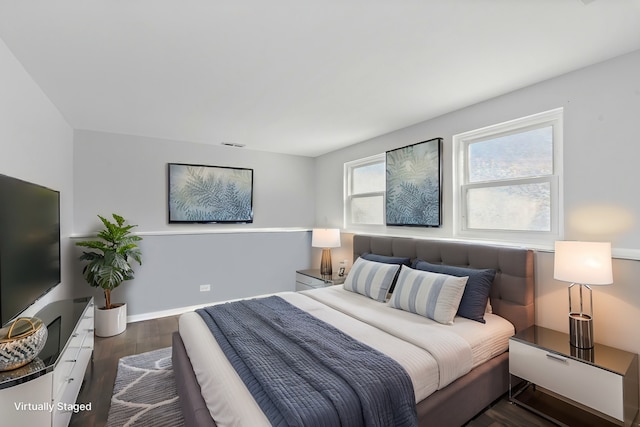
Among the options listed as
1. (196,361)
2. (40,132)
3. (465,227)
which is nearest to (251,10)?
(196,361)

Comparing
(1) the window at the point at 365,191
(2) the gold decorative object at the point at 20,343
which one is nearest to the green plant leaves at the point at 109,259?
(2) the gold decorative object at the point at 20,343

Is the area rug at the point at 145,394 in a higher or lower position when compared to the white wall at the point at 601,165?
lower

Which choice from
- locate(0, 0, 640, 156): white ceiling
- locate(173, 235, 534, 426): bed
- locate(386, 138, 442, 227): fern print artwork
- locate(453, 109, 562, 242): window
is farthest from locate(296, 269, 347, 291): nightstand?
locate(0, 0, 640, 156): white ceiling

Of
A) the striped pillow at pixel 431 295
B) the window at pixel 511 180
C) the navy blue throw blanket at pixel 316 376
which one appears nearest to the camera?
the navy blue throw blanket at pixel 316 376

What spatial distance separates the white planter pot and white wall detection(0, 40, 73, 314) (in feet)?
1.40

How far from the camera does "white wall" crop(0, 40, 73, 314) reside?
1.88m

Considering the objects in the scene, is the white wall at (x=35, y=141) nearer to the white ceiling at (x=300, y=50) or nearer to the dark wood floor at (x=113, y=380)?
the white ceiling at (x=300, y=50)

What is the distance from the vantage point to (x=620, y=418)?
1.66m

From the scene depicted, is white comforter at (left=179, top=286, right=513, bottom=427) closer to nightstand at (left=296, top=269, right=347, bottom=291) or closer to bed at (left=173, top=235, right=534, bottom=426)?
bed at (left=173, top=235, right=534, bottom=426)

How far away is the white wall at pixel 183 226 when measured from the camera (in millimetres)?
3705

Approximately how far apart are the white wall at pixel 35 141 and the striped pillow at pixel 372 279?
104 inches

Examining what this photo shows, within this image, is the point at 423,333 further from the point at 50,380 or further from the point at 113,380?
the point at 113,380

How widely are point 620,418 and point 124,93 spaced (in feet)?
13.5

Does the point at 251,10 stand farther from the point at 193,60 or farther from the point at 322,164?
the point at 322,164
